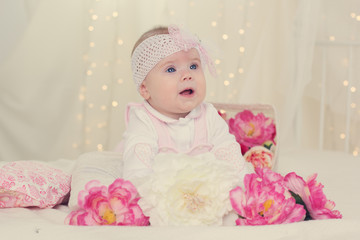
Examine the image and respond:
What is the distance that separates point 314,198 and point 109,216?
410 millimetres

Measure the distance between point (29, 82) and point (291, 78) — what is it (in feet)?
3.77

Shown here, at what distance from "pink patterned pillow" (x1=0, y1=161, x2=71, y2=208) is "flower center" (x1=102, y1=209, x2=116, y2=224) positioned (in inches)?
10.7

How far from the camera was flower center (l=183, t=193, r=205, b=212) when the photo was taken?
102 centimetres

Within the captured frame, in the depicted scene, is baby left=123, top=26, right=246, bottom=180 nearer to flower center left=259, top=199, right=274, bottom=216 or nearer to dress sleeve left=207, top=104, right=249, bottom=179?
dress sleeve left=207, top=104, right=249, bottom=179

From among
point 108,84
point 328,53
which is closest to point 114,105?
point 108,84

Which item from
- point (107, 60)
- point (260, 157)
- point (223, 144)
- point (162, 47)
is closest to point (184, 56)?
point (162, 47)

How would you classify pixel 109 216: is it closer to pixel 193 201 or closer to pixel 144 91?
pixel 193 201

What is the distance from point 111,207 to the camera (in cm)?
105

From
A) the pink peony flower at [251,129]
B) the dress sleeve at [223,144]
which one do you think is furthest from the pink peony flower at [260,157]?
the dress sleeve at [223,144]

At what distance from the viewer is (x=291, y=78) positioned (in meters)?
2.27

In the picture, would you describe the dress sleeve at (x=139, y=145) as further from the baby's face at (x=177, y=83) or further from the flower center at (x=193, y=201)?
the flower center at (x=193, y=201)

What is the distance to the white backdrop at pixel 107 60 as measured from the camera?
7.54 ft

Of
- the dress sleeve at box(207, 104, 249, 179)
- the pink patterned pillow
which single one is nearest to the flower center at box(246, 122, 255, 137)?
the dress sleeve at box(207, 104, 249, 179)

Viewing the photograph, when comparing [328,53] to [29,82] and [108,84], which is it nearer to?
[108,84]
